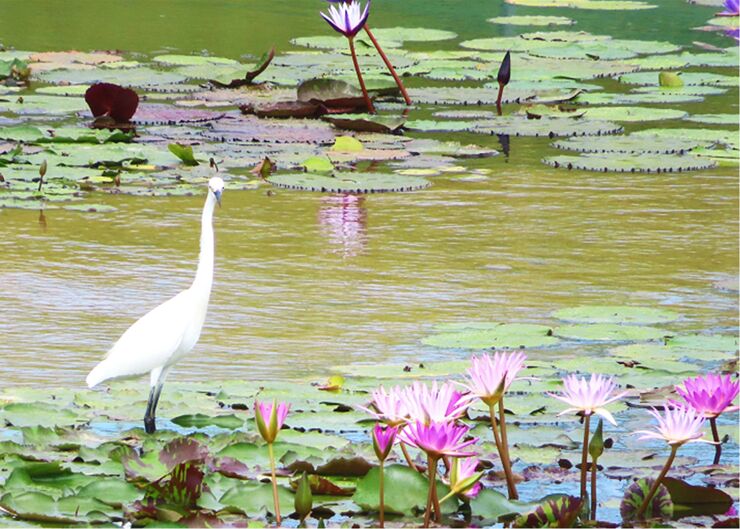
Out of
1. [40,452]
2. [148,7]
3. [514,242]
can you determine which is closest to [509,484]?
[40,452]

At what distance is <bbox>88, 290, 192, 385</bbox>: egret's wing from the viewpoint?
148 inches

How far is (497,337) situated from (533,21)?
35.0ft

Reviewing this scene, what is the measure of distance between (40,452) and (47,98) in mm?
6129

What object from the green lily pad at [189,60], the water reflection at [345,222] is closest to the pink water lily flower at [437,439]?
the water reflection at [345,222]

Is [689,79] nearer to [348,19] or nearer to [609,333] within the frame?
[348,19]

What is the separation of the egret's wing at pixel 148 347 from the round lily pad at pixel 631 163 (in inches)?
169

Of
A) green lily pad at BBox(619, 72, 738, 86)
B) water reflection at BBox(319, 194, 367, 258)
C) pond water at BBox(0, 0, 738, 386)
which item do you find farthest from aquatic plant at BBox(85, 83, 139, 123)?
green lily pad at BBox(619, 72, 738, 86)

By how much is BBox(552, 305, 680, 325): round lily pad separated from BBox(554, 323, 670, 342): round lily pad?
0.07m

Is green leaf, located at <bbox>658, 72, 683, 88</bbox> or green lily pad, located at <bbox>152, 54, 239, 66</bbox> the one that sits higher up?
green lily pad, located at <bbox>152, 54, 239, 66</bbox>

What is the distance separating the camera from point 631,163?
25.8 ft

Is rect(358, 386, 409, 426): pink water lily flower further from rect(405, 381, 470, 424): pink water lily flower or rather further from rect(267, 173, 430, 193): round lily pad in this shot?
rect(267, 173, 430, 193): round lily pad

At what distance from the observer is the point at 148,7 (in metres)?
14.7

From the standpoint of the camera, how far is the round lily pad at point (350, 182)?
23.6 feet

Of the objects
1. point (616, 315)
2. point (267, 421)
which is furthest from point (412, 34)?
point (267, 421)
